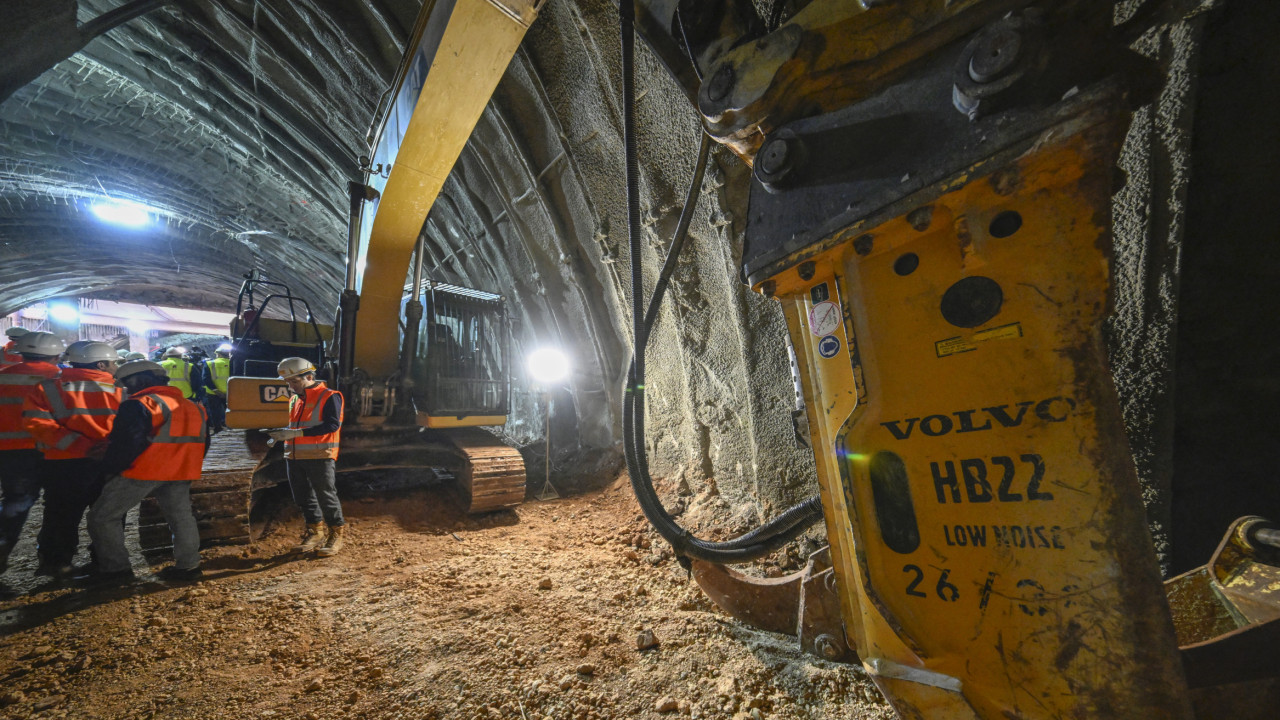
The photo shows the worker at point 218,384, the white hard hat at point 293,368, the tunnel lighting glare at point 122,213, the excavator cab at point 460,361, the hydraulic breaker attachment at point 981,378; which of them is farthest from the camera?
the tunnel lighting glare at point 122,213

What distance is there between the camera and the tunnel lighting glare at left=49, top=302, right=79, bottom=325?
61.1 ft

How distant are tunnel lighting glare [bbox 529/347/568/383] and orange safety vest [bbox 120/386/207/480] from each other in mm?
3612

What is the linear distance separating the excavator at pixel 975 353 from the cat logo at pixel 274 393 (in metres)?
5.36

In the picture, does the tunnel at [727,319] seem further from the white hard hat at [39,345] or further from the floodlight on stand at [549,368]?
the white hard hat at [39,345]

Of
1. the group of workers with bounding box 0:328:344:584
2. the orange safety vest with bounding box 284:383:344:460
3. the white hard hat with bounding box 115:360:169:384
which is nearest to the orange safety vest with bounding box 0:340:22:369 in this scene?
the group of workers with bounding box 0:328:344:584

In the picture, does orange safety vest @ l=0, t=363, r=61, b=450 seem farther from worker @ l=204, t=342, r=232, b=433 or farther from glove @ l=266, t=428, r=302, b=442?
worker @ l=204, t=342, r=232, b=433

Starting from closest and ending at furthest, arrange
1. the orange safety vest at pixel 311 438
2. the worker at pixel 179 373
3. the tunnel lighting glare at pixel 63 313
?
the orange safety vest at pixel 311 438 → the worker at pixel 179 373 → the tunnel lighting glare at pixel 63 313

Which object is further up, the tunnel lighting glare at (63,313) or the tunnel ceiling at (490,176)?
the tunnel lighting glare at (63,313)

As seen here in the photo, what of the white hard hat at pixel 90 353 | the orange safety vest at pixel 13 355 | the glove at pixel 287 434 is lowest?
the glove at pixel 287 434

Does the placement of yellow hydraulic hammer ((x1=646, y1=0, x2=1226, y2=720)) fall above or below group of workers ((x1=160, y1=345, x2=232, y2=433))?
below

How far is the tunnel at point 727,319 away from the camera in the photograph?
86 cm

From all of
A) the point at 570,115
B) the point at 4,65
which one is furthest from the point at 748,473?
the point at 4,65

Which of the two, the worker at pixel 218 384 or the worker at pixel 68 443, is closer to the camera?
the worker at pixel 68 443

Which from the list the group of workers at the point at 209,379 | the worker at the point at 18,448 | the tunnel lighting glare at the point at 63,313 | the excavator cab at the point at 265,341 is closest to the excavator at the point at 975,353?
the worker at the point at 18,448
